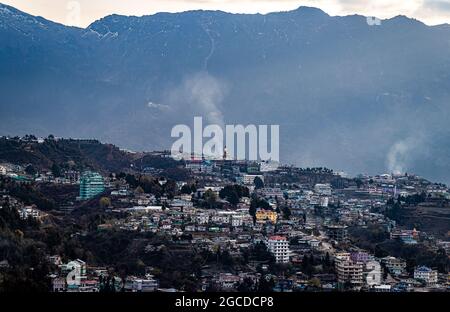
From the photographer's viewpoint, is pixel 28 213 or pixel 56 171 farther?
pixel 56 171

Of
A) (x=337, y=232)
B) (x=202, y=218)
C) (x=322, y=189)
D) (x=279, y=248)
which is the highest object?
(x=322, y=189)

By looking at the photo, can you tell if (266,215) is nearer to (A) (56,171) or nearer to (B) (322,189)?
(A) (56,171)

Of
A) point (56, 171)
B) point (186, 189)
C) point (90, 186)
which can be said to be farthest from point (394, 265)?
point (56, 171)

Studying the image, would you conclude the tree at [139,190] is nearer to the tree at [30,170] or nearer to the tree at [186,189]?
the tree at [186,189]

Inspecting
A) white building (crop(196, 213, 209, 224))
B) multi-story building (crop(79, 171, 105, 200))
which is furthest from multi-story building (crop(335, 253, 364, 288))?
multi-story building (crop(79, 171, 105, 200))

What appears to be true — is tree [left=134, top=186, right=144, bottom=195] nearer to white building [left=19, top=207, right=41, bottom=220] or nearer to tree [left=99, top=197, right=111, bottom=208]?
tree [left=99, top=197, right=111, bottom=208]

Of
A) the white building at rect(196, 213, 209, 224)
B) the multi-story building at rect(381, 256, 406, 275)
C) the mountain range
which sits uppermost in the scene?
the mountain range

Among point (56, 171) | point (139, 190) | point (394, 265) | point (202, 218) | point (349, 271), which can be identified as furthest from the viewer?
point (56, 171)
